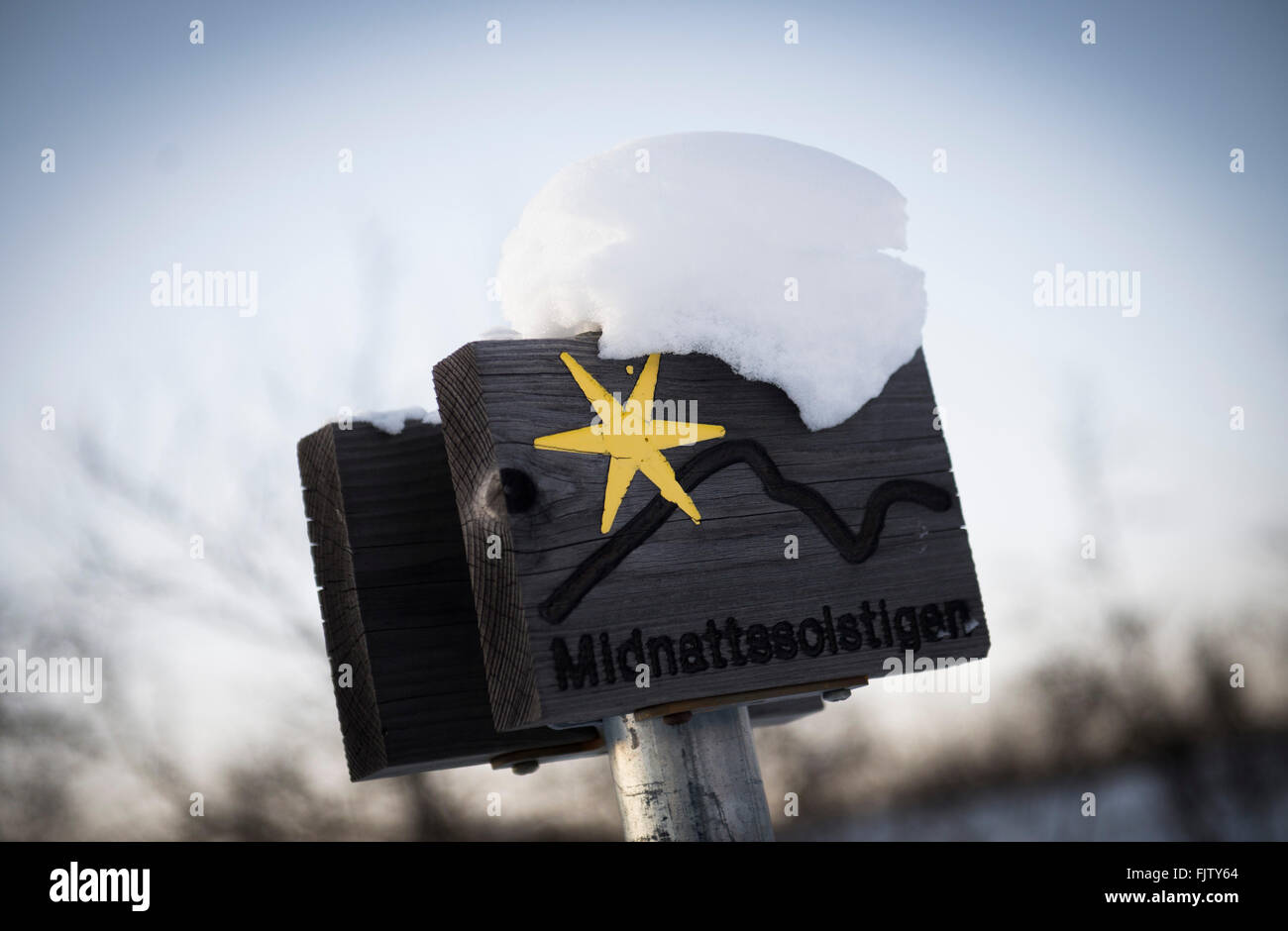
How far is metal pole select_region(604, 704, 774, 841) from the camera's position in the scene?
193 cm

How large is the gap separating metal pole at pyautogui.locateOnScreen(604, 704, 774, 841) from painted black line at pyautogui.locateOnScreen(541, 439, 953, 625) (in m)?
0.29

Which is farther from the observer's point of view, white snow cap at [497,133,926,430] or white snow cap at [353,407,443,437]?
white snow cap at [353,407,443,437]

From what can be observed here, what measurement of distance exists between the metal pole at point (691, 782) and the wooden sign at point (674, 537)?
128 mm

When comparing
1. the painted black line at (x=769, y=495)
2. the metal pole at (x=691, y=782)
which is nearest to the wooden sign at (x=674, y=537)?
the painted black line at (x=769, y=495)

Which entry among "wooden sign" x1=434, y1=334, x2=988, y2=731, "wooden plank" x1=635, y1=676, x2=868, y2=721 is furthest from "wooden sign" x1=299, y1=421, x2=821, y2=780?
"wooden plank" x1=635, y1=676, x2=868, y2=721

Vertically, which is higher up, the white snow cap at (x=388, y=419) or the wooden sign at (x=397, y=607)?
the white snow cap at (x=388, y=419)

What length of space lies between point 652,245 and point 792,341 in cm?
30

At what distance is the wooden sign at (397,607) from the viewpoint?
204cm

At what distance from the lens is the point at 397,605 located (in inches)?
81.2

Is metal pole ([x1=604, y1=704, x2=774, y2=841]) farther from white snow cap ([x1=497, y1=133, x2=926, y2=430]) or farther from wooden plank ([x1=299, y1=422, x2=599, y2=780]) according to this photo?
white snow cap ([x1=497, y1=133, x2=926, y2=430])

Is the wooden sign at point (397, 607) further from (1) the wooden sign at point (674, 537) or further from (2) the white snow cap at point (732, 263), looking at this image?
(2) the white snow cap at point (732, 263)
